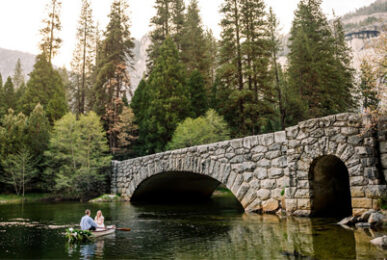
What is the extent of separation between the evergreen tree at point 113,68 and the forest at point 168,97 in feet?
0.36

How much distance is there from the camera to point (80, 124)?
23781mm

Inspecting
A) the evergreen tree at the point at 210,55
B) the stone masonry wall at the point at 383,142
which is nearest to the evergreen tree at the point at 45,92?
the evergreen tree at the point at 210,55

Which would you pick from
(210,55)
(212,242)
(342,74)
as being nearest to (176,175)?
(212,242)

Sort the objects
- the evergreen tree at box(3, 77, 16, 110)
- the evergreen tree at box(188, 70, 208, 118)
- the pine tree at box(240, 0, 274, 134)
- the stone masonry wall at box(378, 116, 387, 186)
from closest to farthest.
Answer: the stone masonry wall at box(378, 116, 387, 186)
the pine tree at box(240, 0, 274, 134)
the evergreen tree at box(188, 70, 208, 118)
the evergreen tree at box(3, 77, 16, 110)

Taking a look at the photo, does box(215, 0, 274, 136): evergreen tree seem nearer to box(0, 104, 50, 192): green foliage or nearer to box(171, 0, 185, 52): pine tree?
box(171, 0, 185, 52): pine tree

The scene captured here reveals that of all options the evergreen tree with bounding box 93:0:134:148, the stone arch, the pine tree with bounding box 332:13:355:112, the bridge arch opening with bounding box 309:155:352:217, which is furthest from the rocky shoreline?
the evergreen tree with bounding box 93:0:134:148

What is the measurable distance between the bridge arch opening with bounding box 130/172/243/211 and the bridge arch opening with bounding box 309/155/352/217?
6.92 metres

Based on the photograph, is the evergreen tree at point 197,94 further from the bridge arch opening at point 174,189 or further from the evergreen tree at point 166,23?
the bridge arch opening at point 174,189

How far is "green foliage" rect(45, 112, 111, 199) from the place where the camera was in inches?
878

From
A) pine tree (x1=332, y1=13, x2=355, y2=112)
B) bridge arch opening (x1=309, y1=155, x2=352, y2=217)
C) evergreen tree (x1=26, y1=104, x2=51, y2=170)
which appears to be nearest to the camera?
bridge arch opening (x1=309, y1=155, x2=352, y2=217)

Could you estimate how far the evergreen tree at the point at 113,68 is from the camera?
3181 cm

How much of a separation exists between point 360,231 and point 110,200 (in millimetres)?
16357

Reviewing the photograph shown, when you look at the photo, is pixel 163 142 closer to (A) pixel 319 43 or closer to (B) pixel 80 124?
(B) pixel 80 124

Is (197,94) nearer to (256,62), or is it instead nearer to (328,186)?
(256,62)
